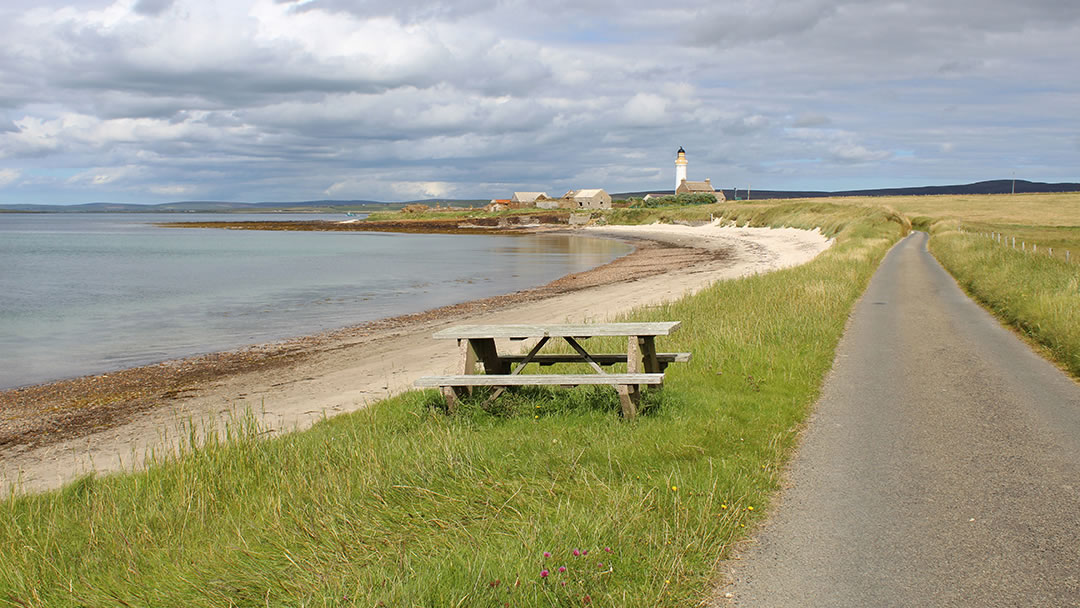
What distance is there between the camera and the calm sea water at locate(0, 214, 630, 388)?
2011 centimetres

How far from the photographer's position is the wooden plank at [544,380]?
271 inches

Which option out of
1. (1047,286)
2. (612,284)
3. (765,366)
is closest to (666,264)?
(612,284)

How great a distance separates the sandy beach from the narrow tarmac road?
5.48 meters

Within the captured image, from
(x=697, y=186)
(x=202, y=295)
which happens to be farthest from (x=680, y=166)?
(x=202, y=295)

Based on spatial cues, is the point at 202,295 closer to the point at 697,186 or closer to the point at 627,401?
the point at 627,401

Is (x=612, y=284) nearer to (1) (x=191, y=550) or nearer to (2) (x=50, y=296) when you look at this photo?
(2) (x=50, y=296)

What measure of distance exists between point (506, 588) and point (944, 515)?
3071 millimetres

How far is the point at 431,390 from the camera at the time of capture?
9352 millimetres

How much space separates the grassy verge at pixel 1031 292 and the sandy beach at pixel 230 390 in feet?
26.8

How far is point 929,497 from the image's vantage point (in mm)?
5309

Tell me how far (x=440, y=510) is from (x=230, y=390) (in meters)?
10.6

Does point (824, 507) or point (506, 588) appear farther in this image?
point (824, 507)

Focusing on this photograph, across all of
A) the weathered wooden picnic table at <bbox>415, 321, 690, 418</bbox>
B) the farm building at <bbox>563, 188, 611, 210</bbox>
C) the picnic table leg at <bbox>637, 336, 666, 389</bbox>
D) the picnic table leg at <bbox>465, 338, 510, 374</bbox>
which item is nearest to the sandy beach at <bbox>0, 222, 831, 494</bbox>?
the weathered wooden picnic table at <bbox>415, 321, 690, 418</bbox>

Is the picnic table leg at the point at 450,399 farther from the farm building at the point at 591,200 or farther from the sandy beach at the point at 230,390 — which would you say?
the farm building at the point at 591,200
